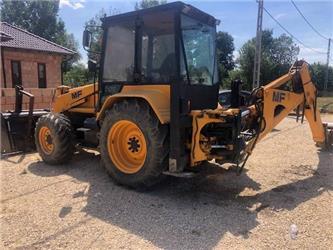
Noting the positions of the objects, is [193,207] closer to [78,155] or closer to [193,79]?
[193,79]

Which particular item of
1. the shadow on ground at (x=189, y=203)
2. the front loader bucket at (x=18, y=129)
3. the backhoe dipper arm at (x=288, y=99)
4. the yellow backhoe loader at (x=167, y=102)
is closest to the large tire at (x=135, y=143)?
the yellow backhoe loader at (x=167, y=102)

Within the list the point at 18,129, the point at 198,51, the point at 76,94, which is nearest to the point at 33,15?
the point at 18,129

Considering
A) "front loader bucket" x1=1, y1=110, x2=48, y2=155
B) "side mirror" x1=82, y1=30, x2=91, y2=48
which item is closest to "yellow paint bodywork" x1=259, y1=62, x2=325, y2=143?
"side mirror" x1=82, y1=30, x2=91, y2=48

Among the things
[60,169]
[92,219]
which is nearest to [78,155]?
[60,169]

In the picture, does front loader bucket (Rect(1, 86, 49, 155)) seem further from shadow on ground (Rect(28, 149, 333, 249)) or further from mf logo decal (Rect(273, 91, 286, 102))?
mf logo decal (Rect(273, 91, 286, 102))

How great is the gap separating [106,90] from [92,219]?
2341mm

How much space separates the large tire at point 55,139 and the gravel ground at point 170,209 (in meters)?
0.21

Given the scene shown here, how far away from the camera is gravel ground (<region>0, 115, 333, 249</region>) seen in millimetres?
3725

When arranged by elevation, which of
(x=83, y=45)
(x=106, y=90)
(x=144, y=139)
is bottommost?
(x=144, y=139)

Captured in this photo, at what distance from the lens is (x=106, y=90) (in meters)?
5.82

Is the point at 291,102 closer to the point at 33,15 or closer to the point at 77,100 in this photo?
the point at 77,100

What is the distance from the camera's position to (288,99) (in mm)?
6027

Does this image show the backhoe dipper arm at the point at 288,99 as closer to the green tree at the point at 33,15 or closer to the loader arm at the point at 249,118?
the loader arm at the point at 249,118

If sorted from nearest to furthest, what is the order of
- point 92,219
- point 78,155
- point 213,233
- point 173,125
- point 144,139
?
point 213,233 < point 92,219 < point 173,125 < point 144,139 < point 78,155
